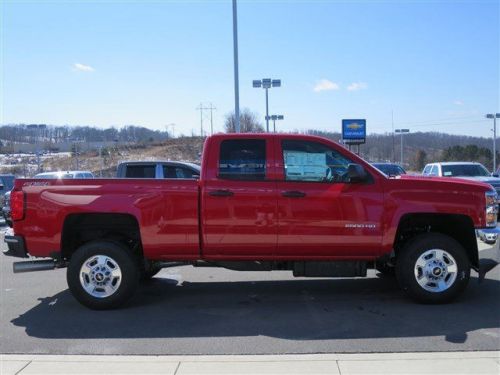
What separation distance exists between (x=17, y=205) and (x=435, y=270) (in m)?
5.01

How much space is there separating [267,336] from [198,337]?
2.25 feet

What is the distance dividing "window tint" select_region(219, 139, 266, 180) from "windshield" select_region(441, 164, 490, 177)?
12.7 meters

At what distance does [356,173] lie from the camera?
604 centimetres

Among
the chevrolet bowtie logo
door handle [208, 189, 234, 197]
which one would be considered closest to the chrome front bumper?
door handle [208, 189, 234, 197]

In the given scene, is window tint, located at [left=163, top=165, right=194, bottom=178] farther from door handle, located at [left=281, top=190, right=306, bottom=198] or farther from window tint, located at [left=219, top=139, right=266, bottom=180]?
door handle, located at [left=281, top=190, right=306, bottom=198]

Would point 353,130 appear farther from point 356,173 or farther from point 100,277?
point 100,277

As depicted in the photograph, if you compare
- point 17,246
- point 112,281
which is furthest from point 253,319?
point 17,246

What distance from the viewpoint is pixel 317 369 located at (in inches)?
169

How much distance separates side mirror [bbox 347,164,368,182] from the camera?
6.04 metres

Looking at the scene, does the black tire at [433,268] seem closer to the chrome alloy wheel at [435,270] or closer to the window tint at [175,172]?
the chrome alloy wheel at [435,270]

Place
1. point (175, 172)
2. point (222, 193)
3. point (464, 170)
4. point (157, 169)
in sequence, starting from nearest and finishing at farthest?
point (222, 193)
point (157, 169)
point (175, 172)
point (464, 170)

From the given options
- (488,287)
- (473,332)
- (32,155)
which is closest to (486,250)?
(488,287)

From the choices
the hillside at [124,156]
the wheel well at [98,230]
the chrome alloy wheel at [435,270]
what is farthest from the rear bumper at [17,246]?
the hillside at [124,156]

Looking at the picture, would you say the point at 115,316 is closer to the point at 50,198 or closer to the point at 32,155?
the point at 50,198
